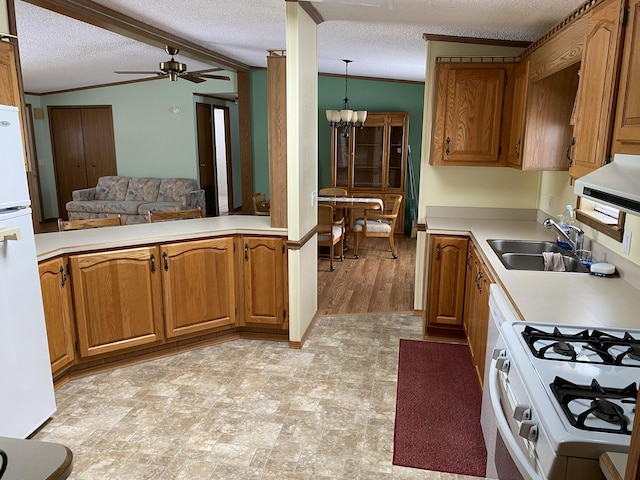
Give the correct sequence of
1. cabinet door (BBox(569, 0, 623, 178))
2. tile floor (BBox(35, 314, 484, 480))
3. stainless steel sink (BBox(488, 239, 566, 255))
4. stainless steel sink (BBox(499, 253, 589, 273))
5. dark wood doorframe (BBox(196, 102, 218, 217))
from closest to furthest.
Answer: cabinet door (BBox(569, 0, 623, 178)) → tile floor (BBox(35, 314, 484, 480)) → stainless steel sink (BBox(499, 253, 589, 273)) → stainless steel sink (BBox(488, 239, 566, 255)) → dark wood doorframe (BBox(196, 102, 218, 217))

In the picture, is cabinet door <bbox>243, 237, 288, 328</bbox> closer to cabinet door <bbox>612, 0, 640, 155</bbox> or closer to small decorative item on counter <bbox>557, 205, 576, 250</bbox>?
small decorative item on counter <bbox>557, 205, 576, 250</bbox>

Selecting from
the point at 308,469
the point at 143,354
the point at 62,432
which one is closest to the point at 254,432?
the point at 308,469

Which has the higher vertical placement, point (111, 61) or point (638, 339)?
point (111, 61)

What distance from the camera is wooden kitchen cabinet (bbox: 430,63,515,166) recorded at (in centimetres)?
342

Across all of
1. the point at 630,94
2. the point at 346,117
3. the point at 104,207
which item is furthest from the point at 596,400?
the point at 104,207

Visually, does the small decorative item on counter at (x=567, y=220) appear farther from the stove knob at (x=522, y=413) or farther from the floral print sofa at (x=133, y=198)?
the floral print sofa at (x=133, y=198)

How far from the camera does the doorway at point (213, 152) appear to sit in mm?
8391

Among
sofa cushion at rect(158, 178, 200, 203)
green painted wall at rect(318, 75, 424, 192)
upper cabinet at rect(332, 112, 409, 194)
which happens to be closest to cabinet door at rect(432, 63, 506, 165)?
upper cabinet at rect(332, 112, 409, 194)

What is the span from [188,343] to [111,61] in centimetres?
432

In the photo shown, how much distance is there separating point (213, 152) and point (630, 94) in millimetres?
7955

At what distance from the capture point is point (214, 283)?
343 centimetres

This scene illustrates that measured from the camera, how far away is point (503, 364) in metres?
1.59

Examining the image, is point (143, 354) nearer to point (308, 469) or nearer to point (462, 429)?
point (308, 469)

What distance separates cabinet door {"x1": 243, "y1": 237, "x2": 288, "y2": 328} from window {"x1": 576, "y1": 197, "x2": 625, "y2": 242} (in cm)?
191
